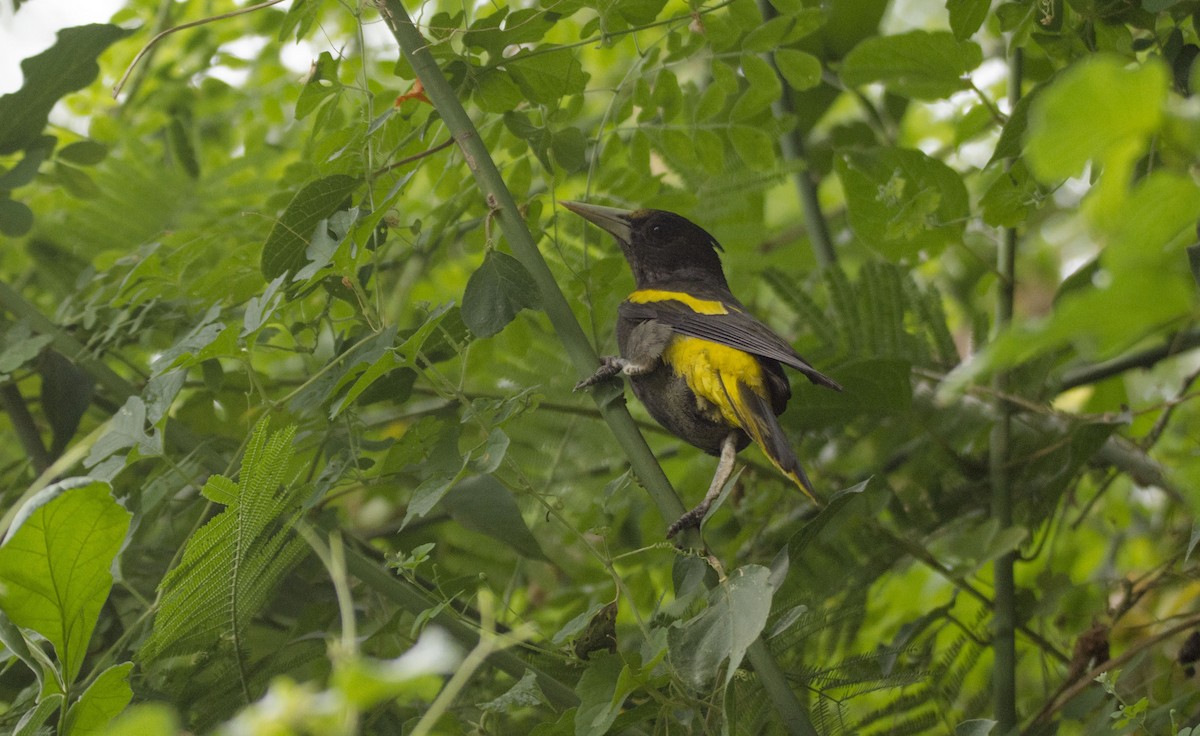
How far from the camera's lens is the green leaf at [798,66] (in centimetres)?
240

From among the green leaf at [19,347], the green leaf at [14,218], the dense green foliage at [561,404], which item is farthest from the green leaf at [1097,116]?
the green leaf at [14,218]

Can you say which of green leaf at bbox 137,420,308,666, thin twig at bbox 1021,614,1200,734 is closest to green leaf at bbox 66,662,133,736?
green leaf at bbox 137,420,308,666

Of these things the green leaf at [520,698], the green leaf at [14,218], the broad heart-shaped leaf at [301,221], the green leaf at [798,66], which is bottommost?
the green leaf at [520,698]

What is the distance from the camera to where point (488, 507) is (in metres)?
2.04

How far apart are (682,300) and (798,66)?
0.60 meters

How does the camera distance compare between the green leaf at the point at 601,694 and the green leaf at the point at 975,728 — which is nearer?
the green leaf at the point at 601,694

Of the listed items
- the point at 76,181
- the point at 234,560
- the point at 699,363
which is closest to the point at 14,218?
the point at 76,181

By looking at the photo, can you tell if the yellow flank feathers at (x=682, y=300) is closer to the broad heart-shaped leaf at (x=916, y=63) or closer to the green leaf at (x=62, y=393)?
the broad heart-shaped leaf at (x=916, y=63)

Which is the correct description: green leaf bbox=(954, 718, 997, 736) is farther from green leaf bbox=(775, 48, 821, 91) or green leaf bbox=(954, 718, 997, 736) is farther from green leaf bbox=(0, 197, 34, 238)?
green leaf bbox=(0, 197, 34, 238)

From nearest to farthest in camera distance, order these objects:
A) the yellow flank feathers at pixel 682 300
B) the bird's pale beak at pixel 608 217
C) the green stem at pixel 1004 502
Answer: the green stem at pixel 1004 502, the bird's pale beak at pixel 608 217, the yellow flank feathers at pixel 682 300

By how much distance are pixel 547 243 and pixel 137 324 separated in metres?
0.92

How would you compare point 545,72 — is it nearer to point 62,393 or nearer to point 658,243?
point 658,243

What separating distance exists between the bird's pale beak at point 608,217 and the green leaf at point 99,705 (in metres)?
1.38

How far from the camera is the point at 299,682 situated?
2076 mm
